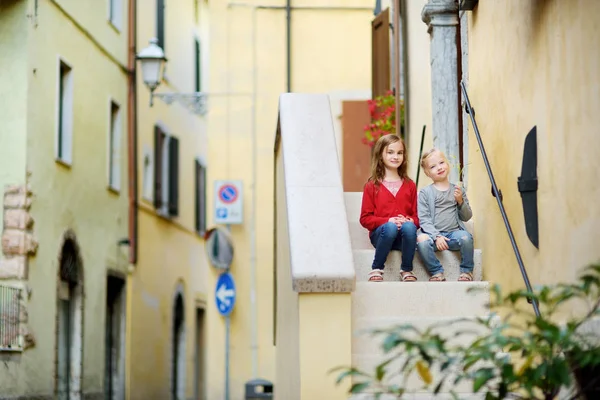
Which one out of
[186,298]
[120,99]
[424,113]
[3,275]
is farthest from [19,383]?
[186,298]

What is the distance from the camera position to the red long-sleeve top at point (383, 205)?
794 cm

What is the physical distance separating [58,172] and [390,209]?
9.08 m

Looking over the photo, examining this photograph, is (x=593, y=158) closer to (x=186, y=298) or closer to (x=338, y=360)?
(x=338, y=360)

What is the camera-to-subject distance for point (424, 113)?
476 inches

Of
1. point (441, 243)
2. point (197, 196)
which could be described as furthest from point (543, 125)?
point (197, 196)

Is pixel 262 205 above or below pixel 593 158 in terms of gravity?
above

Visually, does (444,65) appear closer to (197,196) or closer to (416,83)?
(416,83)

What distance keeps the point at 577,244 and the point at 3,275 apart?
382 inches

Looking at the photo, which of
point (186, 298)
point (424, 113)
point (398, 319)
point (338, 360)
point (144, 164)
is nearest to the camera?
point (338, 360)

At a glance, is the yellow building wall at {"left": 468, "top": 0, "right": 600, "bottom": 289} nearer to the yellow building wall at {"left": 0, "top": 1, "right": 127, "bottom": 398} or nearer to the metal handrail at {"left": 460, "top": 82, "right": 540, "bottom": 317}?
the metal handrail at {"left": 460, "top": 82, "right": 540, "bottom": 317}

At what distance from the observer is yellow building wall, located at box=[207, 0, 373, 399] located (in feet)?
64.3

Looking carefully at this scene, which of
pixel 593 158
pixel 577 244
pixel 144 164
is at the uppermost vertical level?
pixel 144 164

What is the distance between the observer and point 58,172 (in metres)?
16.2

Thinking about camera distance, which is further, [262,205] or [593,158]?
[262,205]
